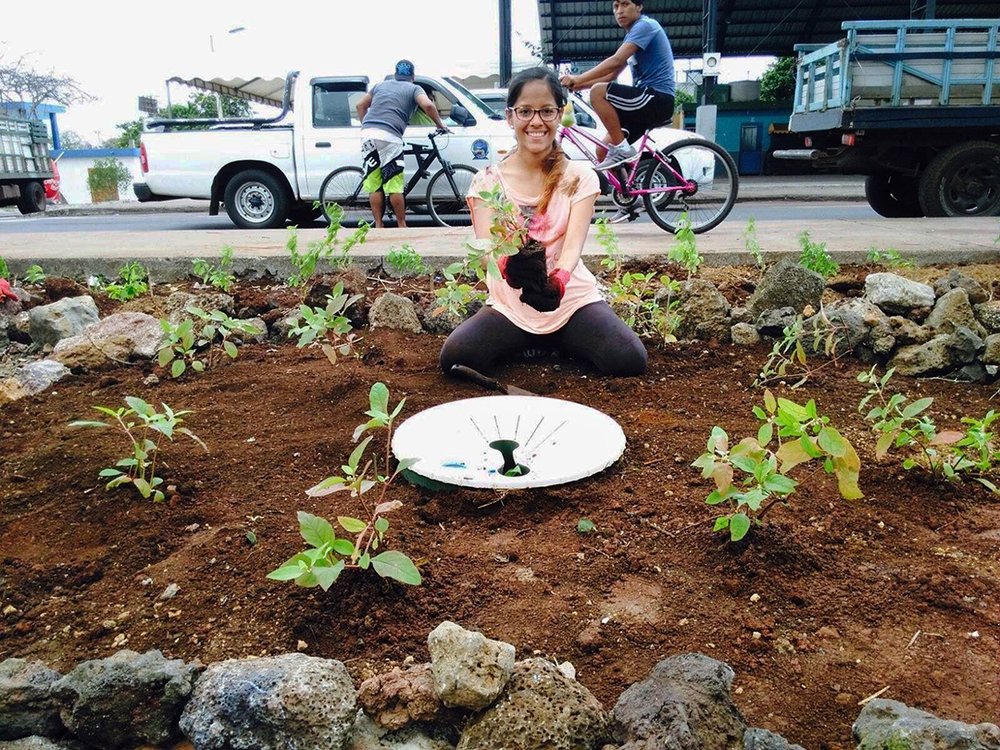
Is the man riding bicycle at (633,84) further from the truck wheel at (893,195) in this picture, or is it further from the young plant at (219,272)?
the truck wheel at (893,195)

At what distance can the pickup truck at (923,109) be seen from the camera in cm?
784

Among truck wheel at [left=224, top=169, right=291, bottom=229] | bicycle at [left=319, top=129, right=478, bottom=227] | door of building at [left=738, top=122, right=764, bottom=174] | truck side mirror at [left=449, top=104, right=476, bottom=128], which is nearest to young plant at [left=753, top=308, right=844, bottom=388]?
bicycle at [left=319, top=129, right=478, bottom=227]

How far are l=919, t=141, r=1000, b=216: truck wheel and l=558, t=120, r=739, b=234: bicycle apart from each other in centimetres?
264

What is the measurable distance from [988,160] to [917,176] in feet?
2.06

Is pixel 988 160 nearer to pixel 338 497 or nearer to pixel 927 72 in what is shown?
pixel 927 72

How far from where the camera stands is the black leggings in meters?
3.03

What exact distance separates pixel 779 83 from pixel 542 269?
22548mm

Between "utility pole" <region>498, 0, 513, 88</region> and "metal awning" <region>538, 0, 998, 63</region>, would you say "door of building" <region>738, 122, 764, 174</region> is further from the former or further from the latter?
"utility pole" <region>498, 0, 513, 88</region>

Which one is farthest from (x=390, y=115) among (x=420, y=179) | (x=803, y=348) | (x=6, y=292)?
(x=803, y=348)

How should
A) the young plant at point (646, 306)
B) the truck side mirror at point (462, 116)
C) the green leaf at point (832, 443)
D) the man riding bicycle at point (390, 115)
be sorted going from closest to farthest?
the green leaf at point (832, 443) < the young plant at point (646, 306) < the man riding bicycle at point (390, 115) < the truck side mirror at point (462, 116)

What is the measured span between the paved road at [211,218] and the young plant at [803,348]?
7079mm

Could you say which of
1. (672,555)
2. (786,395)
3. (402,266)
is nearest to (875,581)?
(672,555)

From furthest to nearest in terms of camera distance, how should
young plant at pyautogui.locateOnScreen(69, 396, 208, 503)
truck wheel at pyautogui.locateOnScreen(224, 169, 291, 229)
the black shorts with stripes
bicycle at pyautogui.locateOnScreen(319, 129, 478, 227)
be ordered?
1. truck wheel at pyautogui.locateOnScreen(224, 169, 291, 229)
2. bicycle at pyautogui.locateOnScreen(319, 129, 478, 227)
3. the black shorts with stripes
4. young plant at pyautogui.locateOnScreen(69, 396, 208, 503)

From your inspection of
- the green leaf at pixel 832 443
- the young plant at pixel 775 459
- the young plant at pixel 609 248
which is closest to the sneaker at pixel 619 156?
the young plant at pixel 609 248
